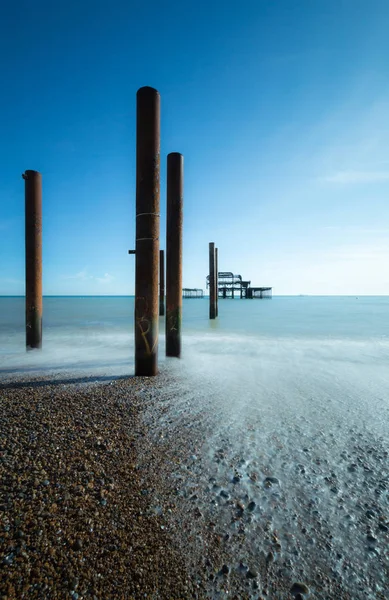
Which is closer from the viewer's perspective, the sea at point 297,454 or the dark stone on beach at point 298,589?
the dark stone on beach at point 298,589

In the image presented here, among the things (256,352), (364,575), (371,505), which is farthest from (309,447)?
(256,352)

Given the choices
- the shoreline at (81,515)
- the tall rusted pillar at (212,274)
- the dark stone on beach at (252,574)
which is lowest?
the dark stone on beach at (252,574)

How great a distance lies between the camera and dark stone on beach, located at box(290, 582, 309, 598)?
1341 millimetres

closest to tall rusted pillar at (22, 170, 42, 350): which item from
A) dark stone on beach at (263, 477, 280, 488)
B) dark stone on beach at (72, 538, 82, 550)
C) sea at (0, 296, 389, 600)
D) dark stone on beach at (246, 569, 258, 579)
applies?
sea at (0, 296, 389, 600)

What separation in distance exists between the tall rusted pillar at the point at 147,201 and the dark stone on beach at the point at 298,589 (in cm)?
327

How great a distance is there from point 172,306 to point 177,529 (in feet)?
14.4

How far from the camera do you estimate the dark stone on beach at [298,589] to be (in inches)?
52.8

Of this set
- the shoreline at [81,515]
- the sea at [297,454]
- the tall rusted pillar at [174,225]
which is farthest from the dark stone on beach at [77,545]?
the tall rusted pillar at [174,225]

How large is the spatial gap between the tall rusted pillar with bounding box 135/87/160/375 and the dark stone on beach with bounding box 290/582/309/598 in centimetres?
327

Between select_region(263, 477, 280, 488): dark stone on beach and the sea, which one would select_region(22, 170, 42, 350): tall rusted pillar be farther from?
select_region(263, 477, 280, 488): dark stone on beach

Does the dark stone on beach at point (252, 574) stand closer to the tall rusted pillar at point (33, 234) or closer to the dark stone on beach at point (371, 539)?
A: the dark stone on beach at point (371, 539)

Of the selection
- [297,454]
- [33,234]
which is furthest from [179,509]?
[33,234]

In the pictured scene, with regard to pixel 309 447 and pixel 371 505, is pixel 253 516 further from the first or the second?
pixel 309 447

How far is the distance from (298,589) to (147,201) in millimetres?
4102
